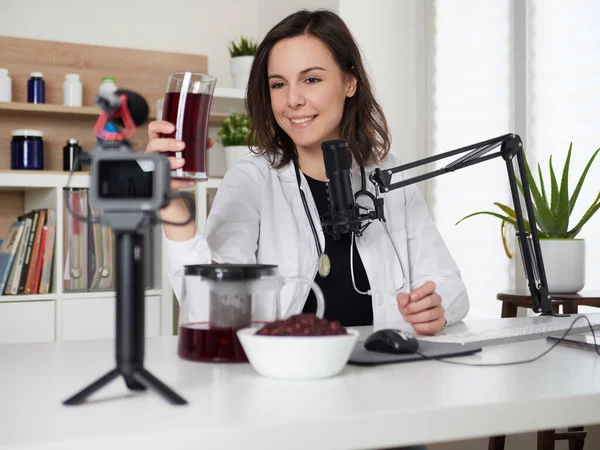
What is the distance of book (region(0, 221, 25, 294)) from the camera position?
9.32 feet

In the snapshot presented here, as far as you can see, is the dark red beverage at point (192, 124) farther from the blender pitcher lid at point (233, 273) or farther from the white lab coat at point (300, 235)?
the white lab coat at point (300, 235)

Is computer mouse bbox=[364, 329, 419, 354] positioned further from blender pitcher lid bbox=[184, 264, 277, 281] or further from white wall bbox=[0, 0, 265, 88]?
white wall bbox=[0, 0, 265, 88]

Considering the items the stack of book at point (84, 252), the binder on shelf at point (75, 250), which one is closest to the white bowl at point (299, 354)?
the stack of book at point (84, 252)

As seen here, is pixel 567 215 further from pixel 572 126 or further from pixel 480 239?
pixel 480 239

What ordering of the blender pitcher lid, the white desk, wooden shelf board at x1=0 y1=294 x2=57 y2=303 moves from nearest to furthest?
the white desk → the blender pitcher lid → wooden shelf board at x1=0 y1=294 x2=57 y2=303

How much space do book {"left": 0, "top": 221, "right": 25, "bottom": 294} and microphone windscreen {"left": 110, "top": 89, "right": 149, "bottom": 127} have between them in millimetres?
Result: 2245

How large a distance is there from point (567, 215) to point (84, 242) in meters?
1.84

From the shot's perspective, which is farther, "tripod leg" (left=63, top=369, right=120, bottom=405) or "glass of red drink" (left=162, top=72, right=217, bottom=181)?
"glass of red drink" (left=162, top=72, right=217, bottom=181)

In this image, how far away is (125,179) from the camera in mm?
791

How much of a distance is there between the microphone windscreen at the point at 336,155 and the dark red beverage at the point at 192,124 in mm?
247

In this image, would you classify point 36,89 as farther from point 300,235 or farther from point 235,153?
point 300,235

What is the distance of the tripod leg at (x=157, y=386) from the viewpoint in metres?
0.82

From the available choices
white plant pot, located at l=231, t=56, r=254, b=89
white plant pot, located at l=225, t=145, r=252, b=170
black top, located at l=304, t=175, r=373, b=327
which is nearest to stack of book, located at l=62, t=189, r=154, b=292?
white plant pot, located at l=225, t=145, r=252, b=170

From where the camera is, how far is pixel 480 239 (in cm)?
340
